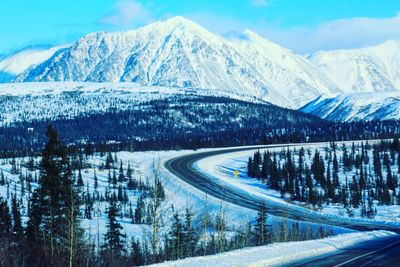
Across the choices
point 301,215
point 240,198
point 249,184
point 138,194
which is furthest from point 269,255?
point 249,184

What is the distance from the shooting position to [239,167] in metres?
152

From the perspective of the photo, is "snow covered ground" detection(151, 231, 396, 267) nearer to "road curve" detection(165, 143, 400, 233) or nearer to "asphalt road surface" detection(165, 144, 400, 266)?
"asphalt road surface" detection(165, 144, 400, 266)

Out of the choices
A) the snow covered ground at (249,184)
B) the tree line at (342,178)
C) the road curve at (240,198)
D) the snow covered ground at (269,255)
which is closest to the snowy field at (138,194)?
the snow covered ground at (249,184)

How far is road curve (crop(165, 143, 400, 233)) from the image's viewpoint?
72.0 m

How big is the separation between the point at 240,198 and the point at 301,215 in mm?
21386

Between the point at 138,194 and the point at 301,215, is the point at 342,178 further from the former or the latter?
the point at 301,215

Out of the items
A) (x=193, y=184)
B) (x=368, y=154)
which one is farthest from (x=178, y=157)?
(x=368, y=154)

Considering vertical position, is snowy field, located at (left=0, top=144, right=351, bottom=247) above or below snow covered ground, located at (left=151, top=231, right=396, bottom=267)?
below

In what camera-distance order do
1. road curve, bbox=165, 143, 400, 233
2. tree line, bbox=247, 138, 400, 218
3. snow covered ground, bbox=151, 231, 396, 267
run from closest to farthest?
snow covered ground, bbox=151, 231, 396, 267 < road curve, bbox=165, 143, 400, 233 < tree line, bbox=247, 138, 400, 218

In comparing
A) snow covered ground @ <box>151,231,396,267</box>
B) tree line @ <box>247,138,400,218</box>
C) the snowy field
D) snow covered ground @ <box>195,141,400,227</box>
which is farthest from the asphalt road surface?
tree line @ <box>247,138,400,218</box>

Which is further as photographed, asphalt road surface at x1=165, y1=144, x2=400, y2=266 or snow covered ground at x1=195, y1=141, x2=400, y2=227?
snow covered ground at x1=195, y1=141, x2=400, y2=227

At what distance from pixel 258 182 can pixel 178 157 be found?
3388cm

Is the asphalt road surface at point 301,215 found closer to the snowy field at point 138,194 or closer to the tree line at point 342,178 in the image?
the snowy field at point 138,194

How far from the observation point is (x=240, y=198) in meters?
103
